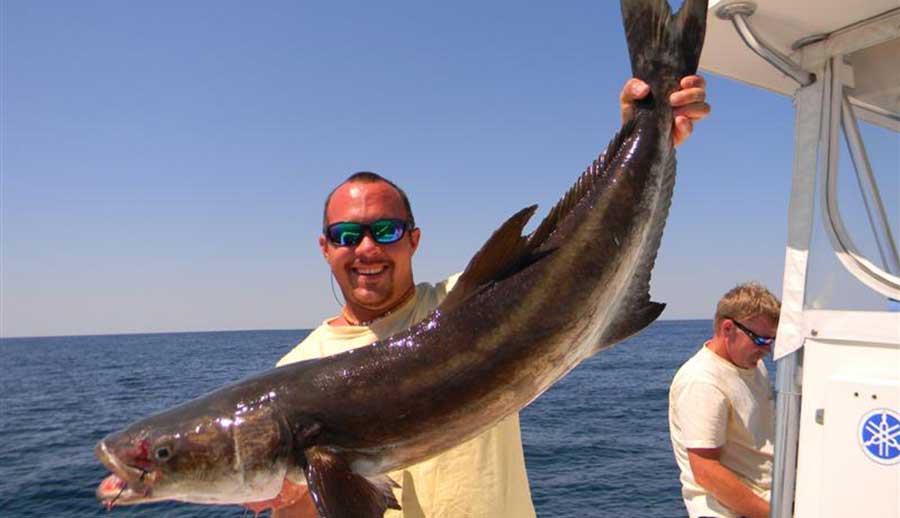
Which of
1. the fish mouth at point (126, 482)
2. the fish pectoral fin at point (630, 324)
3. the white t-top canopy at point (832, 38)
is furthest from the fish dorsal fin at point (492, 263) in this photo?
the white t-top canopy at point (832, 38)

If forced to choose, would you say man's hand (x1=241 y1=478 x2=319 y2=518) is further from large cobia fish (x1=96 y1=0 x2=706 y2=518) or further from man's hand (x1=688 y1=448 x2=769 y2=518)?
man's hand (x1=688 y1=448 x2=769 y2=518)

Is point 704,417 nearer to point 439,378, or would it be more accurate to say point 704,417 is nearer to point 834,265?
point 834,265

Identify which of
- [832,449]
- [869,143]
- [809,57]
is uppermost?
[809,57]

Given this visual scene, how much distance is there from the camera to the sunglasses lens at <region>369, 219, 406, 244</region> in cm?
331

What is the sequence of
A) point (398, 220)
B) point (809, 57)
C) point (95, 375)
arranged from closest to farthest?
point (398, 220), point (809, 57), point (95, 375)

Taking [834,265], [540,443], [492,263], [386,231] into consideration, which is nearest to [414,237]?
[386,231]

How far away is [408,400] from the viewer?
9.36ft

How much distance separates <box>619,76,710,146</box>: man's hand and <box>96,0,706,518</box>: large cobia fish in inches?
8.3

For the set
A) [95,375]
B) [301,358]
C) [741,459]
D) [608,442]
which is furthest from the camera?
[95,375]

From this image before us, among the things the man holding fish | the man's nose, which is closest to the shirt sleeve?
the man holding fish

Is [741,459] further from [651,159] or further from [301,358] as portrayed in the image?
[301,358]

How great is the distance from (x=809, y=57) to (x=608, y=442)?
20.6 m

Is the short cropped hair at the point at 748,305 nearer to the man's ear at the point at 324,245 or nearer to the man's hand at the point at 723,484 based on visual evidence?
the man's hand at the point at 723,484

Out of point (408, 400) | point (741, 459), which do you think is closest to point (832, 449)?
point (741, 459)
